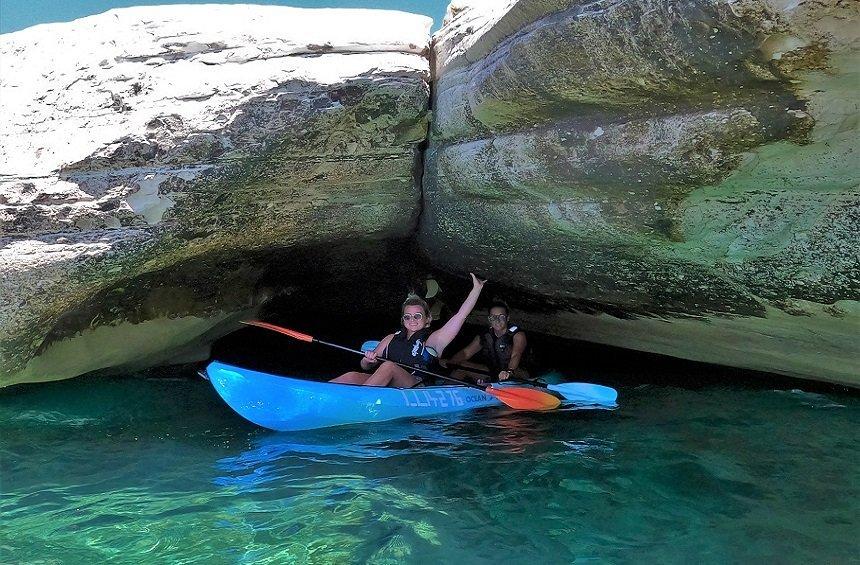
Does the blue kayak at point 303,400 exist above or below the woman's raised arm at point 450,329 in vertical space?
below

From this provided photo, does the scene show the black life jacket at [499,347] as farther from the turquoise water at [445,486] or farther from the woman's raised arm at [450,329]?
the turquoise water at [445,486]

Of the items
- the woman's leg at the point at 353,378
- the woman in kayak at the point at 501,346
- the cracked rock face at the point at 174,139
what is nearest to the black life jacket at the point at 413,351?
the woman's leg at the point at 353,378

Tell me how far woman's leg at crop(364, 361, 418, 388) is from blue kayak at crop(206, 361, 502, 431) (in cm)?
52

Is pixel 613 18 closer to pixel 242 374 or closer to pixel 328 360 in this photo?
pixel 242 374

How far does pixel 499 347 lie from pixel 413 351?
119 centimetres

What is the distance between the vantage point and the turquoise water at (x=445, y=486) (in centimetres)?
316

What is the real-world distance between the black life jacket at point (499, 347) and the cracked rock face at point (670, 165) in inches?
24.6

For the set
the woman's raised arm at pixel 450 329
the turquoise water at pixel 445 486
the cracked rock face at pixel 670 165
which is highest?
the cracked rock face at pixel 670 165

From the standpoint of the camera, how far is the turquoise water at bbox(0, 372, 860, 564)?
3.16 meters

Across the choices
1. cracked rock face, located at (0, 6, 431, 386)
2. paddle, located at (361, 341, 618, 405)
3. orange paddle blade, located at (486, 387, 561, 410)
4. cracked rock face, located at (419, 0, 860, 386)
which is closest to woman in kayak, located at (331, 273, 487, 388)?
orange paddle blade, located at (486, 387, 561, 410)

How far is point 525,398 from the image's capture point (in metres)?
5.73

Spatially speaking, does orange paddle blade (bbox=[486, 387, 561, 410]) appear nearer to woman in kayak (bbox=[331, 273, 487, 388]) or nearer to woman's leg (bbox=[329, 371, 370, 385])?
woman in kayak (bbox=[331, 273, 487, 388])

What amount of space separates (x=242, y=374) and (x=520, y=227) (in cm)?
259

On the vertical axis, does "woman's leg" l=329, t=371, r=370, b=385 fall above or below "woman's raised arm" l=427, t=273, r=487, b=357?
below
